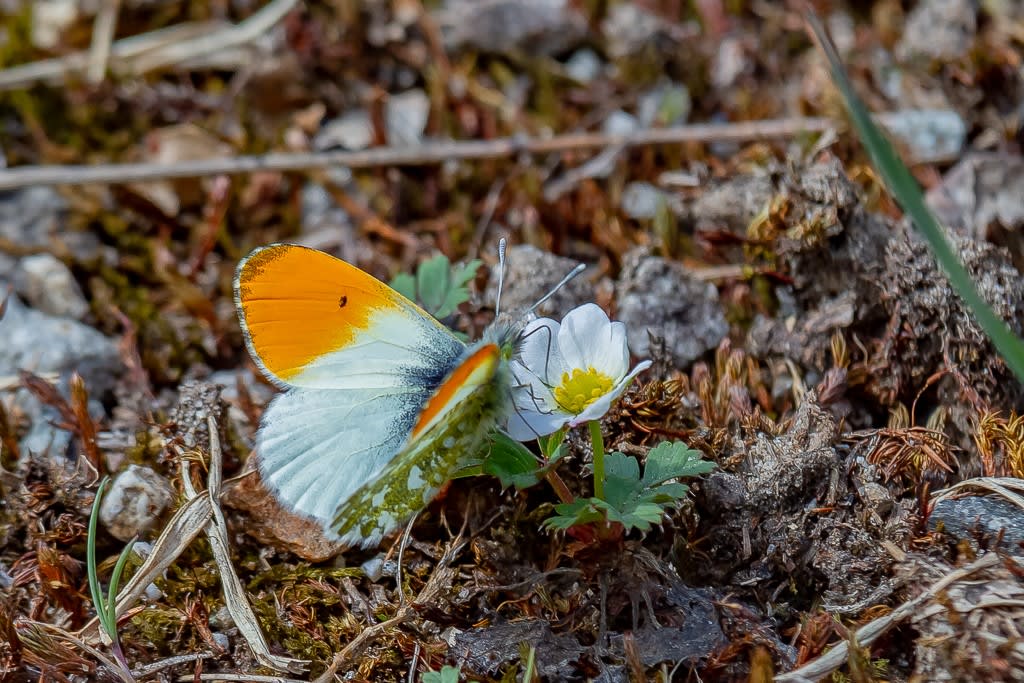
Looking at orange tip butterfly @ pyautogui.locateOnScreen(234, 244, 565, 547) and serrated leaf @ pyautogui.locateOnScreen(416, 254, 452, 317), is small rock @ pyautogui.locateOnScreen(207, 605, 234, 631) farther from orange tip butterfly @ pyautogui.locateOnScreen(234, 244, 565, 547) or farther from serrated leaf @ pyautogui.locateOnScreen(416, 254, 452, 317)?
serrated leaf @ pyautogui.locateOnScreen(416, 254, 452, 317)

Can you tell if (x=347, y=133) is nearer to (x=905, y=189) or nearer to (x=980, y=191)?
(x=980, y=191)

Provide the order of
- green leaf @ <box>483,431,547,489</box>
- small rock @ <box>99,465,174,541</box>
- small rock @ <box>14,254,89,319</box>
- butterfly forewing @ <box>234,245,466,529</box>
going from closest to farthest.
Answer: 1. green leaf @ <box>483,431,547,489</box>
2. butterfly forewing @ <box>234,245,466,529</box>
3. small rock @ <box>99,465,174,541</box>
4. small rock @ <box>14,254,89,319</box>

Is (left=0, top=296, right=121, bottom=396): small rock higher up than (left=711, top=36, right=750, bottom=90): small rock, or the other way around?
(left=711, top=36, right=750, bottom=90): small rock

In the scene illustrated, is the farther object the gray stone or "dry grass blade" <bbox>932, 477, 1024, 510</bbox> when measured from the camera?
the gray stone

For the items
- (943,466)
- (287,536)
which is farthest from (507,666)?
(943,466)

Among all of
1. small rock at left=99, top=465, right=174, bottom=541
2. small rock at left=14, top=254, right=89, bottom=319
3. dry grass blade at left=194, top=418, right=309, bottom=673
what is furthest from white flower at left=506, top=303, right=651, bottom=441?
small rock at left=14, top=254, right=89, bottom=319

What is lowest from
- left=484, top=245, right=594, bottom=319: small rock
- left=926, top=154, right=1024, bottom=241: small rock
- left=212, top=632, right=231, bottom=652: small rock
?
left=212, top=632, right=231, bottom=652: small rock

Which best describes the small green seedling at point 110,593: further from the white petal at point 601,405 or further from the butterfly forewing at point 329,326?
the white petal at point 601,405

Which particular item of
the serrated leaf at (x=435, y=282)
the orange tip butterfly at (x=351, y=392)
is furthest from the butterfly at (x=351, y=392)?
the serrated leaf at (x=435, y=282)
